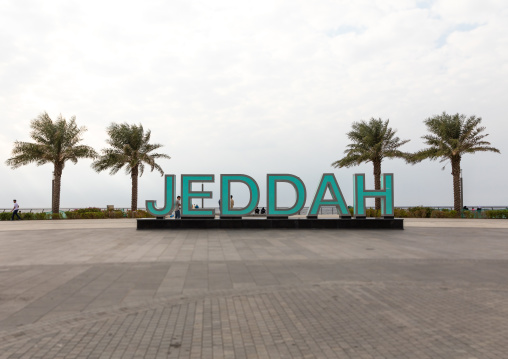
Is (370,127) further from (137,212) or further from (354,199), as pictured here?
(137,212)

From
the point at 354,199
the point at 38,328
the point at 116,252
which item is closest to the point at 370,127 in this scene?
the point at 354,199

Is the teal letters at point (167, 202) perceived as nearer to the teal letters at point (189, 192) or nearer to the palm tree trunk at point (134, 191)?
the teal letters at point (189, 192)

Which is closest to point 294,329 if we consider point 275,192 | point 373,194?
point 275,192

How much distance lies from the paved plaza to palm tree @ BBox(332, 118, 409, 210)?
28679 millimetres

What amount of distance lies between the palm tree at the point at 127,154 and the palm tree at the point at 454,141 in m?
29.4

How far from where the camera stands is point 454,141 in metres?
38.2

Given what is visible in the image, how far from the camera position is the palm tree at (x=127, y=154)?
4166 cm

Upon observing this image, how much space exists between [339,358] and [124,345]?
2707 mm

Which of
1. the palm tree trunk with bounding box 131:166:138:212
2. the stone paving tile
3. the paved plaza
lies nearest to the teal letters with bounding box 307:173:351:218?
the paved plaza

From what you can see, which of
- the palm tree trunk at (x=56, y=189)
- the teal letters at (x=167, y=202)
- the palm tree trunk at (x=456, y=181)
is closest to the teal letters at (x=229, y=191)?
the teal letters at (x=167, y=202)

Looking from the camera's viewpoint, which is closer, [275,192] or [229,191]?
[229,191]

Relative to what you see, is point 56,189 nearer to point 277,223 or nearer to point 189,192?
point 189,192

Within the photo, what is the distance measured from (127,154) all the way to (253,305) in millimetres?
38046

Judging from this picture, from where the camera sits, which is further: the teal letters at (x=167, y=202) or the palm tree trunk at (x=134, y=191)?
the palm tree trunk at (x=134, y=191)
